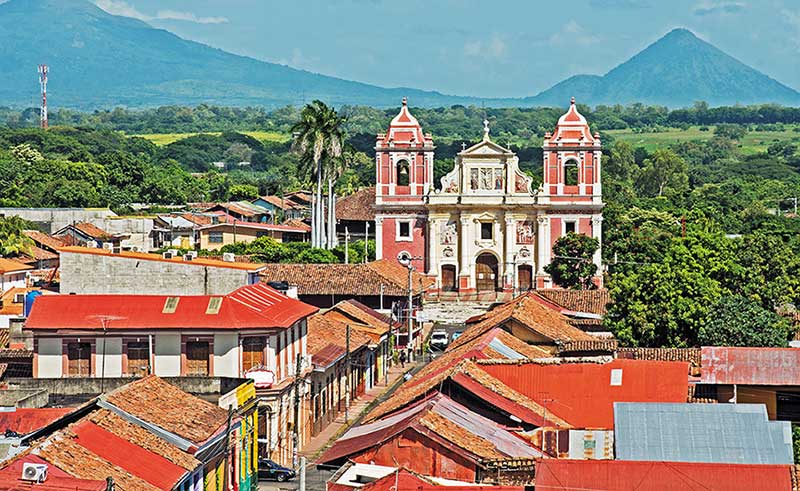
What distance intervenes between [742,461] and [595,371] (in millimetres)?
6835

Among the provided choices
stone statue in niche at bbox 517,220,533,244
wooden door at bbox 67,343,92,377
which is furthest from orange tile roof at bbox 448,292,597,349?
stone statue in niche at bbox 517,220,533,244

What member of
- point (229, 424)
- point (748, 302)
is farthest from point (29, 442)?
point (748, 302)

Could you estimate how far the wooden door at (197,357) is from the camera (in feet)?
127

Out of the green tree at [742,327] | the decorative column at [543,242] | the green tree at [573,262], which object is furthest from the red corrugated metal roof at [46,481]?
the decorative column at [543,242]

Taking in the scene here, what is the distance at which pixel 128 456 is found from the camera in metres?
27.6

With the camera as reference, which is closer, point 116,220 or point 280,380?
point 280,380

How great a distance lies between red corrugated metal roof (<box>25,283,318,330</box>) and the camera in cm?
3859

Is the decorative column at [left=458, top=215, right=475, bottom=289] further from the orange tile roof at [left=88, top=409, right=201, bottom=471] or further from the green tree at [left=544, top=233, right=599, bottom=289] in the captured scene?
the orange tile roof at [left=88, top=409, right=201, bottom=471]

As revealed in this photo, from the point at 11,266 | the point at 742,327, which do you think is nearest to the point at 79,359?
the point at 742,327

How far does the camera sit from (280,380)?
40.5 meters

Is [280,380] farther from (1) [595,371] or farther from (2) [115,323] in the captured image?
(1) [595,371]

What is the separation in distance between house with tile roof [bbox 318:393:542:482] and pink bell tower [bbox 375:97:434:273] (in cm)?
6634

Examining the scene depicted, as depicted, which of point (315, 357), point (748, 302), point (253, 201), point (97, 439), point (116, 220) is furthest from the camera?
point (253, 201)

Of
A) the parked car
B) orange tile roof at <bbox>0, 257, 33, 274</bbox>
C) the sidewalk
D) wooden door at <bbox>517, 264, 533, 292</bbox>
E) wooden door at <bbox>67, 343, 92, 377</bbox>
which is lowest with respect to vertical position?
the sidewalk
